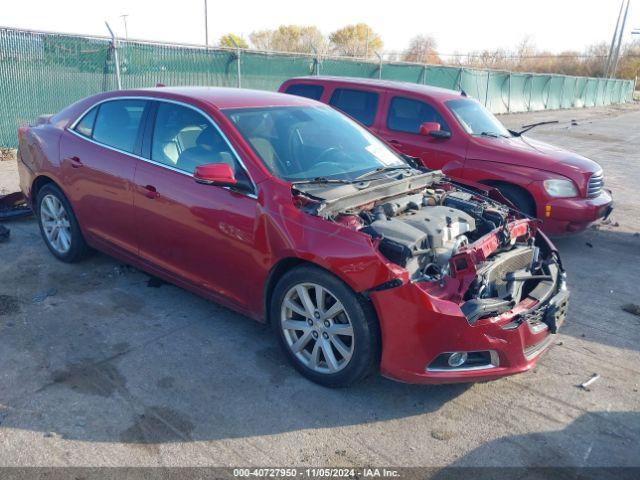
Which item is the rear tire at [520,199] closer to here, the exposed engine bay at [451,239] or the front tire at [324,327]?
the exposed engine bay at [451,239]

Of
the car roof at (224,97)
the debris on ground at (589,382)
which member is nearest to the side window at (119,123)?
the car roof at (224,97)

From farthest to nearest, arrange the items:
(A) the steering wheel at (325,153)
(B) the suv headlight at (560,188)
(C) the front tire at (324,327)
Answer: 1. (B) the suv headlight at (560,188)
2. (A) the steering wheel at (325,153)
3. (C) the front tire at (324,327)

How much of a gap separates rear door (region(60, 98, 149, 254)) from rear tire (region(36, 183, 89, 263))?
0.17 m

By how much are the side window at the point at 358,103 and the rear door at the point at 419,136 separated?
22 centimetres

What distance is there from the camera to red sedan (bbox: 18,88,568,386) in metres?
3.26

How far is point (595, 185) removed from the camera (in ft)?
21.7

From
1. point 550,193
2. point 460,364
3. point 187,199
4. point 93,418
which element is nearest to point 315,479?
point 460,364

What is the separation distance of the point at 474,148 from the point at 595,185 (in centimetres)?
149

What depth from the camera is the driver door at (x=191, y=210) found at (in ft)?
12.6

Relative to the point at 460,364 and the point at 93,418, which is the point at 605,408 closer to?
the point at 460,364

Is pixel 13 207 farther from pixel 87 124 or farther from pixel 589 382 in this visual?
pixel 589 382

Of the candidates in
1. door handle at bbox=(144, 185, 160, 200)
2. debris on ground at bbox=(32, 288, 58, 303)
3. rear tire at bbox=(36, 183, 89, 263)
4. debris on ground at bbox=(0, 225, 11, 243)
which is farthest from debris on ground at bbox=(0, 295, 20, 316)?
debris on ground at bbox=(0, 225, 11, 243)

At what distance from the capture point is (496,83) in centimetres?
2578

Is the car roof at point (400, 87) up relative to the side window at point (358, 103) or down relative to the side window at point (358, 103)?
up
